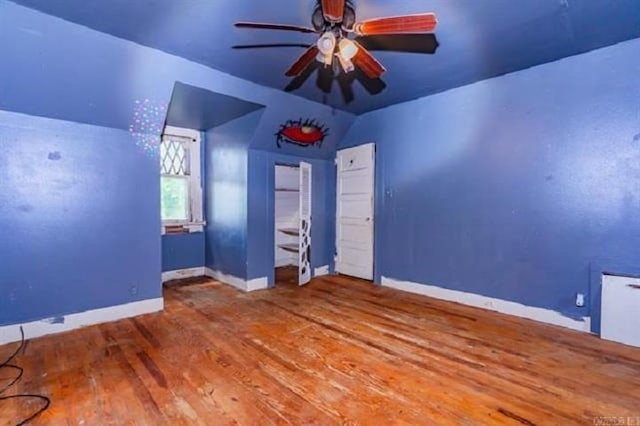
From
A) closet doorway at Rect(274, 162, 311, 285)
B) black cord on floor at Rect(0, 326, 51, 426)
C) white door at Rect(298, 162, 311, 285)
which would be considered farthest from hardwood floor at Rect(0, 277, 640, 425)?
closet doorway at Rect(274, 162, 311, 285)

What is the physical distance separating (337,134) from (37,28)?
12.6ft

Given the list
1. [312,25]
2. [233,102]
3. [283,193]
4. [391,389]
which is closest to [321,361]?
[391,389]

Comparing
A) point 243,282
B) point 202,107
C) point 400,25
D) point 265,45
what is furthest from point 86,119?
point 400,25

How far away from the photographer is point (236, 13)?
8.00 feet

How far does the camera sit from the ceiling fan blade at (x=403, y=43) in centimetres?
281

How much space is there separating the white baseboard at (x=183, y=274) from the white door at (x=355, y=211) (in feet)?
8.02

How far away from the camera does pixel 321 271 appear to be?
5.55 meters

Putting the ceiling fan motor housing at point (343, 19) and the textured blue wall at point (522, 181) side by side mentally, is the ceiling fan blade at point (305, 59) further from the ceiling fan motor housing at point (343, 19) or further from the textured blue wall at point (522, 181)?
the textured blue wall at point (522, 181)

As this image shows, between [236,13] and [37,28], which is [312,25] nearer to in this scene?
[236,13]

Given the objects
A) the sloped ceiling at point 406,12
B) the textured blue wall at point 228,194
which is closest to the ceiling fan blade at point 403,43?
the sloped ceiling at point 406,12

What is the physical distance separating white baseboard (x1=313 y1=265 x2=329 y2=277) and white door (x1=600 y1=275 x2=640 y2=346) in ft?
12.2

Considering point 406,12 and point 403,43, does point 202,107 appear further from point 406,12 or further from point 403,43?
point 406,12

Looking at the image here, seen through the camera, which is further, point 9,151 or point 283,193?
point 283,193

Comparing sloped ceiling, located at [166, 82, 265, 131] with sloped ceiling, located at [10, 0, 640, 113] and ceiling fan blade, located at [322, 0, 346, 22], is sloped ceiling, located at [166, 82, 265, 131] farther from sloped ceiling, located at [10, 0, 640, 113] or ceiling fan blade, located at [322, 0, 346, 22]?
ceiling fan blade, located at [322, 0, 346, 22]
